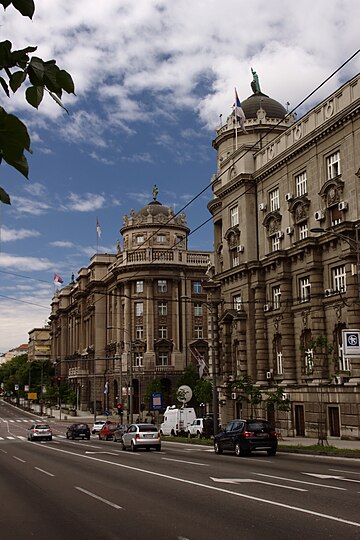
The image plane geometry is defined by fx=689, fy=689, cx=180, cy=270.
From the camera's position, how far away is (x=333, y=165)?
39.1m

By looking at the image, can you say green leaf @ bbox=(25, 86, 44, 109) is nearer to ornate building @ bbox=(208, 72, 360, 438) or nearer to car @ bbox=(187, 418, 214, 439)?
ornate building @ bbox=(208, 72, 360, 438)

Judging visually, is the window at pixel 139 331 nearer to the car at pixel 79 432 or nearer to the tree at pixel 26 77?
the car at pixel 79 432

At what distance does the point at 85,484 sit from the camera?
18.0m

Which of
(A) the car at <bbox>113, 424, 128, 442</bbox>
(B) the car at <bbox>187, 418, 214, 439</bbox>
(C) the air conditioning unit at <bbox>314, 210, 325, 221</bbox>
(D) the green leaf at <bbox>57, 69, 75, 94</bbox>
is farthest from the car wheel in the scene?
(D) the green leaf at <bbox>57, 69, 75, 94</bbox>

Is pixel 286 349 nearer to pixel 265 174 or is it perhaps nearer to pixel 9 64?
pixel 265 174

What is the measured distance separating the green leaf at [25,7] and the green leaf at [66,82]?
29cm

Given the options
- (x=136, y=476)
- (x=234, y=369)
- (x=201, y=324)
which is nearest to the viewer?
(x=136, y=476)

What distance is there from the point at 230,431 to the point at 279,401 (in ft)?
28.6

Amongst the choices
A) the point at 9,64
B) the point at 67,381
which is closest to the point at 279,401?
the point at 9,64

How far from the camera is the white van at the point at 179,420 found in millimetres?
50562

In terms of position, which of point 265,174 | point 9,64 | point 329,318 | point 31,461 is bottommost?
point 31,461

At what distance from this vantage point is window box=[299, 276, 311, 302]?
4127 centimetres

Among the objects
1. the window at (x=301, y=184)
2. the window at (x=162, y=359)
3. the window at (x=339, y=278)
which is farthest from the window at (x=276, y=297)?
the window at (x=162, y=359)

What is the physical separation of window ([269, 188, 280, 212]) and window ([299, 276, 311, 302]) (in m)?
6.08
